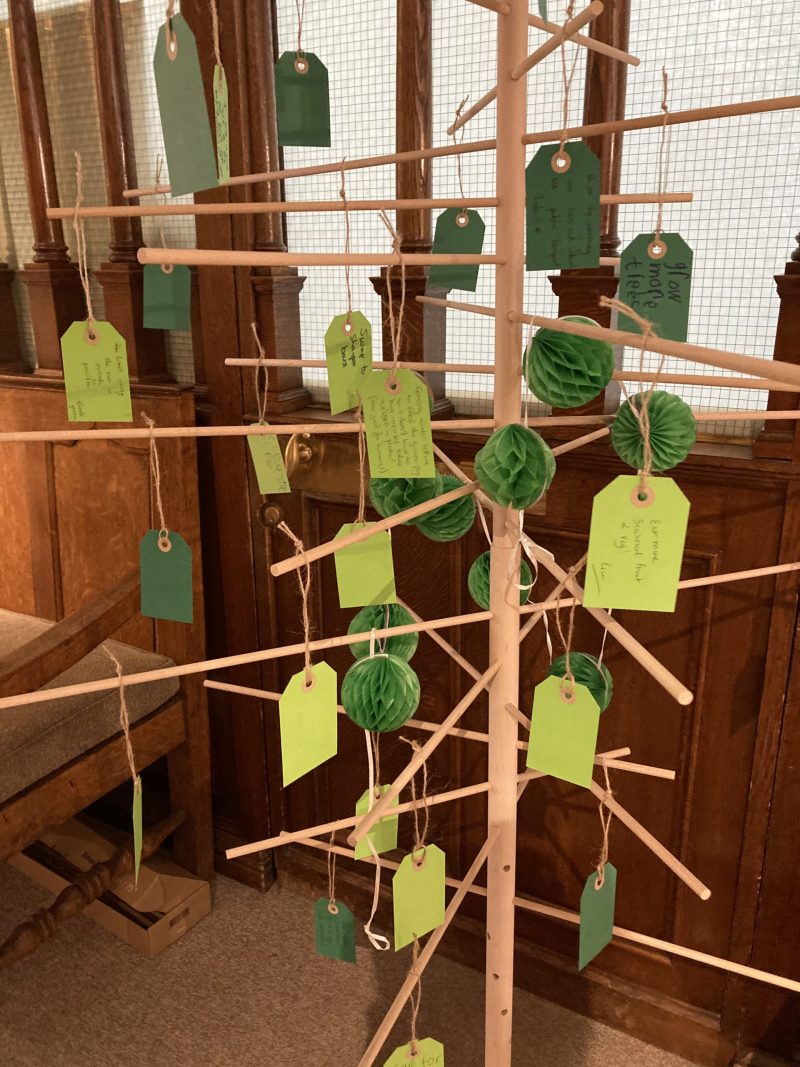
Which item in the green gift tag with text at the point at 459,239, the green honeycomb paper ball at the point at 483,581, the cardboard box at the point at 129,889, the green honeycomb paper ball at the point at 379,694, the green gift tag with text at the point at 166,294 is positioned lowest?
the cardboard box at the point at 129,889

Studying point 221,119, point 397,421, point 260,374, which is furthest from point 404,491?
point 260,374

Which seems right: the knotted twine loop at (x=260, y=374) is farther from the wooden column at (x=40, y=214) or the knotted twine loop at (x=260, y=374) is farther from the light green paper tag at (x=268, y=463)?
the wooden column at (x=40, y=214)

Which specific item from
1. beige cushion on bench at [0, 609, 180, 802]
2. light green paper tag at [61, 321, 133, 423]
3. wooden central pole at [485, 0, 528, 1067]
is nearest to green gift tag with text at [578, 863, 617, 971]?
wooden central pole at [485, 0, 528, 1067]

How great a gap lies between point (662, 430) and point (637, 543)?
231 millimetres

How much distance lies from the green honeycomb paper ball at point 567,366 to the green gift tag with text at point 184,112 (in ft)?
0.99

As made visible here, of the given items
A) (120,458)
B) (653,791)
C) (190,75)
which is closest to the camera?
(190,75)

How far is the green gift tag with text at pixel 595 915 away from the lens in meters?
0.93

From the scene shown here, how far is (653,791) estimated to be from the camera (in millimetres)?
1504

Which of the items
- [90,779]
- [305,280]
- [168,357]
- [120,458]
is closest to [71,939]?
[90,779]

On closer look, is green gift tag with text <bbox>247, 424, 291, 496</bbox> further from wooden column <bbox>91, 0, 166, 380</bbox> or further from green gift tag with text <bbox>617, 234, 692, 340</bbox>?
wooden column <bbox>91, 0, 166, 380</bbox>

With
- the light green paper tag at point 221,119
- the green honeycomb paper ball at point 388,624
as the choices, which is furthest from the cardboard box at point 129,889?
the light green paper tag at point 221,119

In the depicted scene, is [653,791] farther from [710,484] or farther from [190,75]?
[190,75]

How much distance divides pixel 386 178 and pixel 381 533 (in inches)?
35.0

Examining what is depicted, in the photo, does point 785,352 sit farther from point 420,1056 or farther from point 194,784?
point 194,784
